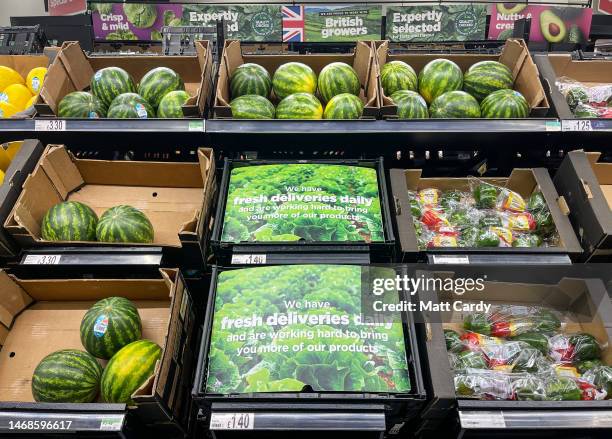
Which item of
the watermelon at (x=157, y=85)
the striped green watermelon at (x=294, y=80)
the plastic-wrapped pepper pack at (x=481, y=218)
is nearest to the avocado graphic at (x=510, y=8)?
the striped green watermelon at (x=294, y=80)

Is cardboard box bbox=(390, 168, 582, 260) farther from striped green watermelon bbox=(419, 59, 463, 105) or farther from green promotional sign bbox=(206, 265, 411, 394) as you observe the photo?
striped green watermelon bbox=(419, 59, 463, 105)

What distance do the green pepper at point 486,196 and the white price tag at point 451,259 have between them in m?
0.43

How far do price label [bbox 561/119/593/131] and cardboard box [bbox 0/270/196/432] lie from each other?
5.20ft

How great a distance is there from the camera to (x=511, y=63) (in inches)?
94.7

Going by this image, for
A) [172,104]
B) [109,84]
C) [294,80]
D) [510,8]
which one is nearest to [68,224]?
[172,104]

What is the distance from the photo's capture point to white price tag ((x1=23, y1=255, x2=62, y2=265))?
1.77 m

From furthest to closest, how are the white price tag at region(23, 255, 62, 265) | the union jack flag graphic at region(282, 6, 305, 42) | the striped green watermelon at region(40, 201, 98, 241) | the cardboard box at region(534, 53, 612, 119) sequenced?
the union jack flag graphic at region(282, 6, 305, 42) → the cardboard box at region(534, 53, 612, 119) → the striped green watermelon at region(40, 201, 98, 241) → the white price tag at region(23, 255, 62, 265)

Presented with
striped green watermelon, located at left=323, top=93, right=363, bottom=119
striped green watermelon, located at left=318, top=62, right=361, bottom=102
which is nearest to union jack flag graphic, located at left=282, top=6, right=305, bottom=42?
striped green watermelon, located at left=318, top=62, right=361, bottom=102

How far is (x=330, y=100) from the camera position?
2.24 m

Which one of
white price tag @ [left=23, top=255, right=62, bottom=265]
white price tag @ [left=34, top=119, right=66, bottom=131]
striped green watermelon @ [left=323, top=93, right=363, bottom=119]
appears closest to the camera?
white price tag @ [left=23, top=255, right=62, bottom=265]

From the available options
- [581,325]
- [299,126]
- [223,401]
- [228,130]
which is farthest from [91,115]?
[581,325]

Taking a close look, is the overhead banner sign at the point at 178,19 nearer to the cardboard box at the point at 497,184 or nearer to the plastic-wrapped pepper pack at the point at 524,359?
the cardboard box at the point at 497,184

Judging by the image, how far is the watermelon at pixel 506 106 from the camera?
2.09m

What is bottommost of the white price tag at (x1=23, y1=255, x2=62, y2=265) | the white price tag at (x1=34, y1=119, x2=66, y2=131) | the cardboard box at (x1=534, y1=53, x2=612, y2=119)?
the white price tag at (x1=23, y1=255, x2=62, y2=265)
